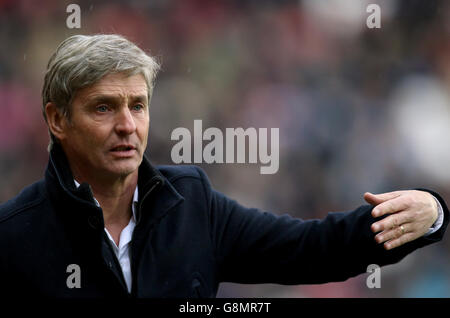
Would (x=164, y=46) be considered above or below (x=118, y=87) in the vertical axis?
above

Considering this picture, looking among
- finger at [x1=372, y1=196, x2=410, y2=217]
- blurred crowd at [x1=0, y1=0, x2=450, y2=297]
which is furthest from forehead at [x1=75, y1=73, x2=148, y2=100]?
blurred crowd at [x1=0, y1=0, x2=450, y2=297]

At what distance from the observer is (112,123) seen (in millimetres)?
2490

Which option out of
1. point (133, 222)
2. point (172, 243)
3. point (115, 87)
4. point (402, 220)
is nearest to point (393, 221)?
point (402, 220)

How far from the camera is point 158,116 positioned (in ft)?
22.2

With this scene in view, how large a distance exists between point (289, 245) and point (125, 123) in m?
0.67

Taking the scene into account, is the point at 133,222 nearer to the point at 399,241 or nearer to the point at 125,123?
the point at 125,123

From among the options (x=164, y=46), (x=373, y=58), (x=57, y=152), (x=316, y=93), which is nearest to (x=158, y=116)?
(x=164, y=46)

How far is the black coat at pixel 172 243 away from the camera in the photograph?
236cm

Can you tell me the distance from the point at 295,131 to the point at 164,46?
4.93 ft

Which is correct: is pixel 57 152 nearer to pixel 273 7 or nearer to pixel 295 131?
pixel 295 131

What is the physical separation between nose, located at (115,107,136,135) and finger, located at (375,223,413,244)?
0.84 metres

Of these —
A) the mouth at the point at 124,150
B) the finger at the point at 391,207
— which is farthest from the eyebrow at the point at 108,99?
the finger at the point at 391,207

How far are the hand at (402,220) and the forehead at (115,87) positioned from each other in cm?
84
